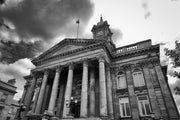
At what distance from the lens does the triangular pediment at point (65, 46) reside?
20750mm

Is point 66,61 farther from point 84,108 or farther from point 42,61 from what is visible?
point 84,108

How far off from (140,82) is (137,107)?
3648 mm

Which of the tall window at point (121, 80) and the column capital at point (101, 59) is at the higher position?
the column capital at point (101, 59)

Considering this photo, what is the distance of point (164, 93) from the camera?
51.5 feet

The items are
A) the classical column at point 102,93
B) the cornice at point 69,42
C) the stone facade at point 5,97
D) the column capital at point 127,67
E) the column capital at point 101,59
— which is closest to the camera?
the classical column at point 102,93

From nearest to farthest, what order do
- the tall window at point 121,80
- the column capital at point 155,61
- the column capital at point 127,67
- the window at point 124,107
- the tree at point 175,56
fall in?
the tree at point 175,56
the window at point 124,107
the column capital at point 155,61
the tall window at point 121,80
the column capital at point 127,67

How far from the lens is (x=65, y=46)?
22938 millimetres

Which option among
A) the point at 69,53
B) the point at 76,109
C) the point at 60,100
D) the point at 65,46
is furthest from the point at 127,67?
the point at 60,100

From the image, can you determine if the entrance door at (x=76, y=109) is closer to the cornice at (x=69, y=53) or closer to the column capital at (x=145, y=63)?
the cornice at (x=69, y=53)

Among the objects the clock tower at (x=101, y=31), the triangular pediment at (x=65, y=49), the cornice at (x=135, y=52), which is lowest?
the cornice at (x=135, y=52)

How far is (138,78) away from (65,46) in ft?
43.6

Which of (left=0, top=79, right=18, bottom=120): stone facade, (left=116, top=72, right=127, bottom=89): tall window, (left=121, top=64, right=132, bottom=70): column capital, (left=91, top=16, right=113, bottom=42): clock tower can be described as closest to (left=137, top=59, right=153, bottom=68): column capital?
(left=121, top=64, right=132, bottom=70): column capital

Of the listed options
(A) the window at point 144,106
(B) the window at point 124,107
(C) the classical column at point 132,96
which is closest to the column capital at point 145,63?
(C) the classical column at point 132,96

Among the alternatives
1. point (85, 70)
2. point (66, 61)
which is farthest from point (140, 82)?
point (66, 61)
